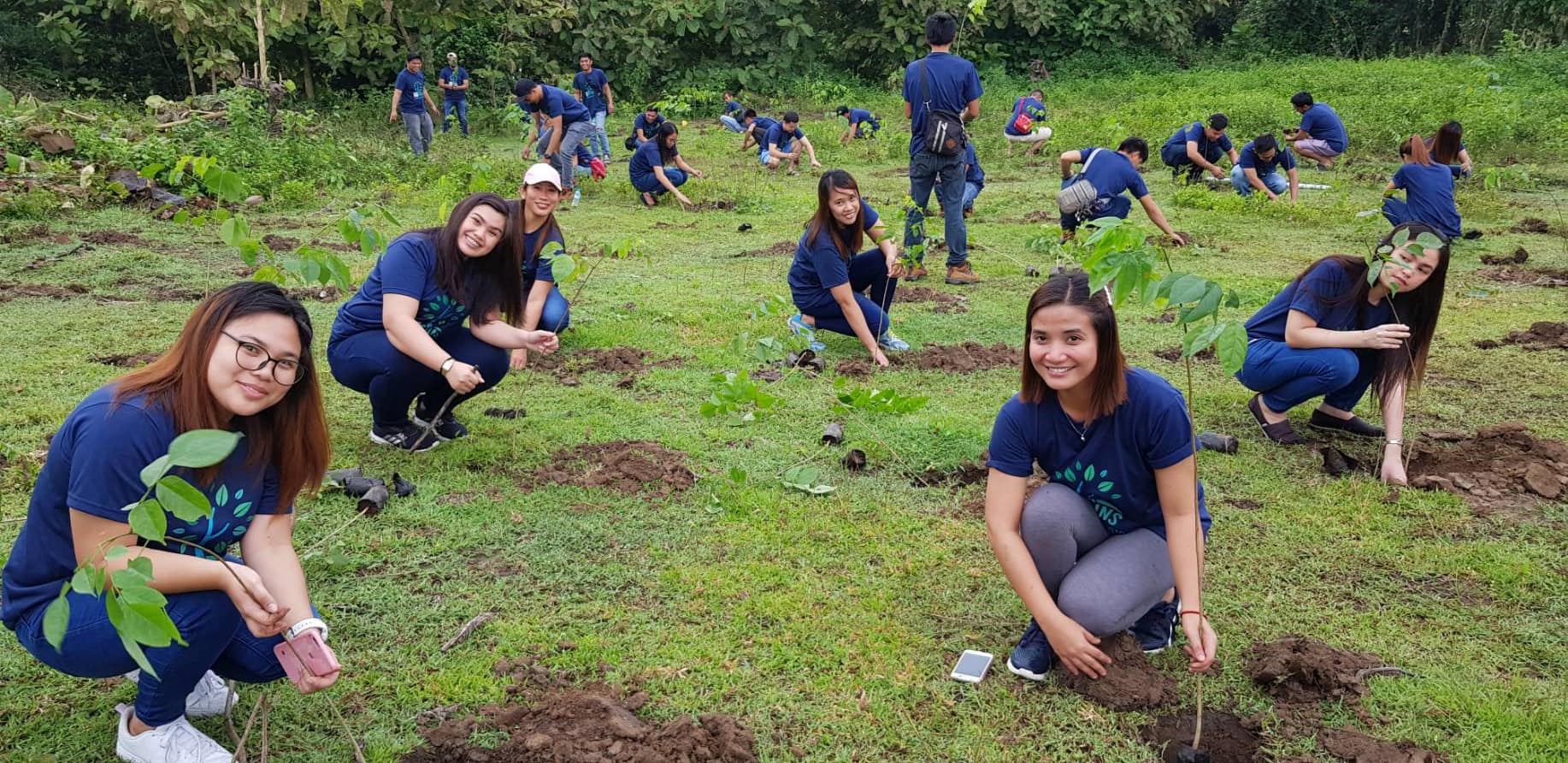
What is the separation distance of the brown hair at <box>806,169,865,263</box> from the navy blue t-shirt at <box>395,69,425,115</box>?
9948 millimetres

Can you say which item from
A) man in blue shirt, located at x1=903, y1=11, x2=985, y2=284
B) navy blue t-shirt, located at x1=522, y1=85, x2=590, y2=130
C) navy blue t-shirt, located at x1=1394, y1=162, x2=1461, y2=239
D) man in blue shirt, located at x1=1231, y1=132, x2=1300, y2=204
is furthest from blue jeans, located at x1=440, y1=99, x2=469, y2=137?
navy blue t-shirt, located at x1=1394, y1=162, x2=1461, y2=239

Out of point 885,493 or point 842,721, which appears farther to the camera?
point 885,493

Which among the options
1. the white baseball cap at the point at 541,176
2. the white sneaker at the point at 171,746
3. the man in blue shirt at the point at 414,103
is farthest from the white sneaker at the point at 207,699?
the man in blue shirt at the point at 414,103

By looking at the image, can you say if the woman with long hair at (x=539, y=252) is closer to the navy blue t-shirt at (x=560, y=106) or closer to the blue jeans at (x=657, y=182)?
the blue jeans at (x=657, y=182)

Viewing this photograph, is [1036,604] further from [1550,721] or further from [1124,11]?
[1124,11]

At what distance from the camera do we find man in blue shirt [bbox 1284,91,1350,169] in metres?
11.3

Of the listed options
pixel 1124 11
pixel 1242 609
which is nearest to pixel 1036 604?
pixel 1242 609

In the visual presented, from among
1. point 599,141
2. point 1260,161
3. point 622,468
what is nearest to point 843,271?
point 622,468

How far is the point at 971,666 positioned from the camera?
2873mm

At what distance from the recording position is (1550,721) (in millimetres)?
2598

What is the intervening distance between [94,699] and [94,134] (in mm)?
10554

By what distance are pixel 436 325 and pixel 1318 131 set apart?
10492 mm

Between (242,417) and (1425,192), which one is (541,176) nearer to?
(242,417)

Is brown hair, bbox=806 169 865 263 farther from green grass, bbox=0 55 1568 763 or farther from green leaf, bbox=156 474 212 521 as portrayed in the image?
green leaf, bbox=156 474 212 521
